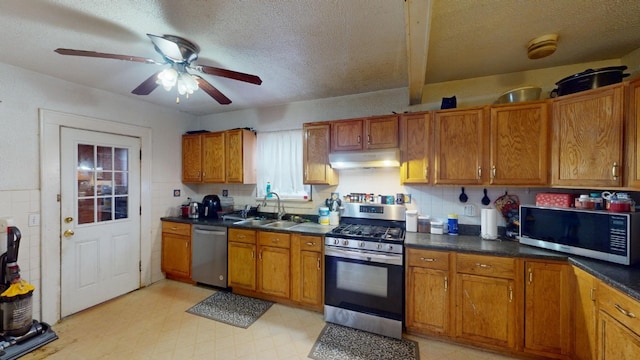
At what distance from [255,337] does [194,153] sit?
2705mm

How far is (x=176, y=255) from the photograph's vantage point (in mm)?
3355

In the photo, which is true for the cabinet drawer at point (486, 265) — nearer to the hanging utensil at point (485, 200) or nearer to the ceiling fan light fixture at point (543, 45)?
the hanging utensil at point (485, 200)

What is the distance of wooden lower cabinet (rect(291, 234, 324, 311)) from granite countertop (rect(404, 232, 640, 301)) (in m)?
0.93

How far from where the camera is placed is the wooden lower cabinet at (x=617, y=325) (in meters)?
1.29

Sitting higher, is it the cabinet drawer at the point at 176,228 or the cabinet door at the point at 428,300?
the cabinet drawer at the point at 176,228

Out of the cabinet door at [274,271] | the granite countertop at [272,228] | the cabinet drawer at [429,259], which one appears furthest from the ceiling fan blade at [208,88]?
the cabinet drawer at [429,259]

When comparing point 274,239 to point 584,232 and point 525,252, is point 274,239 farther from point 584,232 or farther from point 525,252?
point 584,232

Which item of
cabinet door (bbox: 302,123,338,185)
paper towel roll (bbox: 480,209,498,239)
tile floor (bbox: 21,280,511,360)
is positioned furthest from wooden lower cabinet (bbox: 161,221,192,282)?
paper towel roll (bbox: 480,209,498,239)

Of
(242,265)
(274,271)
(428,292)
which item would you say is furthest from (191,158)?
(428,292)

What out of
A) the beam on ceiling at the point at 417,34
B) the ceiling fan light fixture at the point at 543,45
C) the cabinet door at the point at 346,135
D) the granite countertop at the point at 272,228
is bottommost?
the granite countertop at the point at 272,228

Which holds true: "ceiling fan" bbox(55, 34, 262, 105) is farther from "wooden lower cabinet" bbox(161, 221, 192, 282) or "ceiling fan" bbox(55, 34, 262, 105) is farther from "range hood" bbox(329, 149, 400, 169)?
"wooden lower cabinet" bbox(161, 221, 192, 282)

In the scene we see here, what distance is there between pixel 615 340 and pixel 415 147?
1837 mm

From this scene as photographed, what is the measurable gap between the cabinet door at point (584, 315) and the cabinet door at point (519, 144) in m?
0.79

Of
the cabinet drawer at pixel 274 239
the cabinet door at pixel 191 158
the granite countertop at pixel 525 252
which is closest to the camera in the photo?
the granite countertop at pixel 525 252
